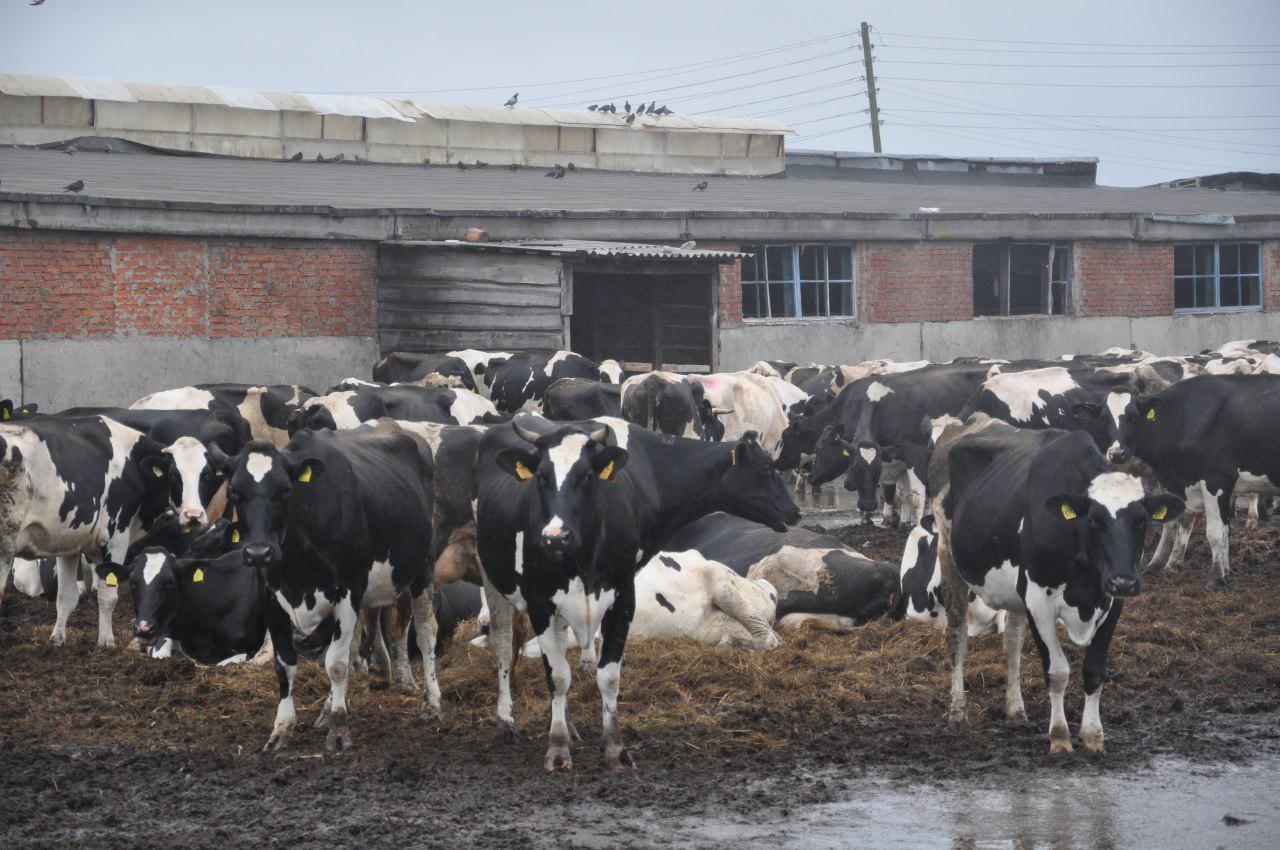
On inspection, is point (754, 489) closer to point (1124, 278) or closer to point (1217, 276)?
point (1124, 278)

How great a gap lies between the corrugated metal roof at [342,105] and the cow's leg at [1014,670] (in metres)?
31.6

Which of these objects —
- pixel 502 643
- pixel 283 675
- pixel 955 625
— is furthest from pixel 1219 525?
pixel 283 675

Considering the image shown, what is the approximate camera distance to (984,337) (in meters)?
28.5

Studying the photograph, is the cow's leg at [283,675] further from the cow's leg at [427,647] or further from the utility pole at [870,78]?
the utility pole at [870,78]

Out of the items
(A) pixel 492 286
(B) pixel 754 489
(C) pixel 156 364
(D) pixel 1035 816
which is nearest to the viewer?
(D) pixel 1035 816

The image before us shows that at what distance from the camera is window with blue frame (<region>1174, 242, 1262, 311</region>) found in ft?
101

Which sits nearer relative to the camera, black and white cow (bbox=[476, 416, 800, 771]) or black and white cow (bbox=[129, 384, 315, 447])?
black and white cow (bbox=[476, 416, 800, 771])

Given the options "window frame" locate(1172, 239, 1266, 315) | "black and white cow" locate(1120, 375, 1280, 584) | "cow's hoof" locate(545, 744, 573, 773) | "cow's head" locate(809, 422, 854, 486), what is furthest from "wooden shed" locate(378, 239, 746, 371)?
"cow's hoof" locate(545, 744, 573, 773)

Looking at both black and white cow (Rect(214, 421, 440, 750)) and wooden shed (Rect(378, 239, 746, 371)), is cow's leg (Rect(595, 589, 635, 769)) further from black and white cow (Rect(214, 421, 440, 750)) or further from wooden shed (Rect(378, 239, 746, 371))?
wooden shed (Rect(378, 239, 746, 371))

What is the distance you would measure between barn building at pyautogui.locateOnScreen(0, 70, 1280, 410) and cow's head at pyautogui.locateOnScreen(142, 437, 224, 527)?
28.4 feet

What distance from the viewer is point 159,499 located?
1216 centimetres

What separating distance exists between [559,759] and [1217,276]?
27082 mm

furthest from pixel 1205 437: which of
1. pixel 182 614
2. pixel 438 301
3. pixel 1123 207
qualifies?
pixel 1123 207

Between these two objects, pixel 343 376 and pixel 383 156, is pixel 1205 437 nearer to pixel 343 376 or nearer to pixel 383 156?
pixel 343 376
